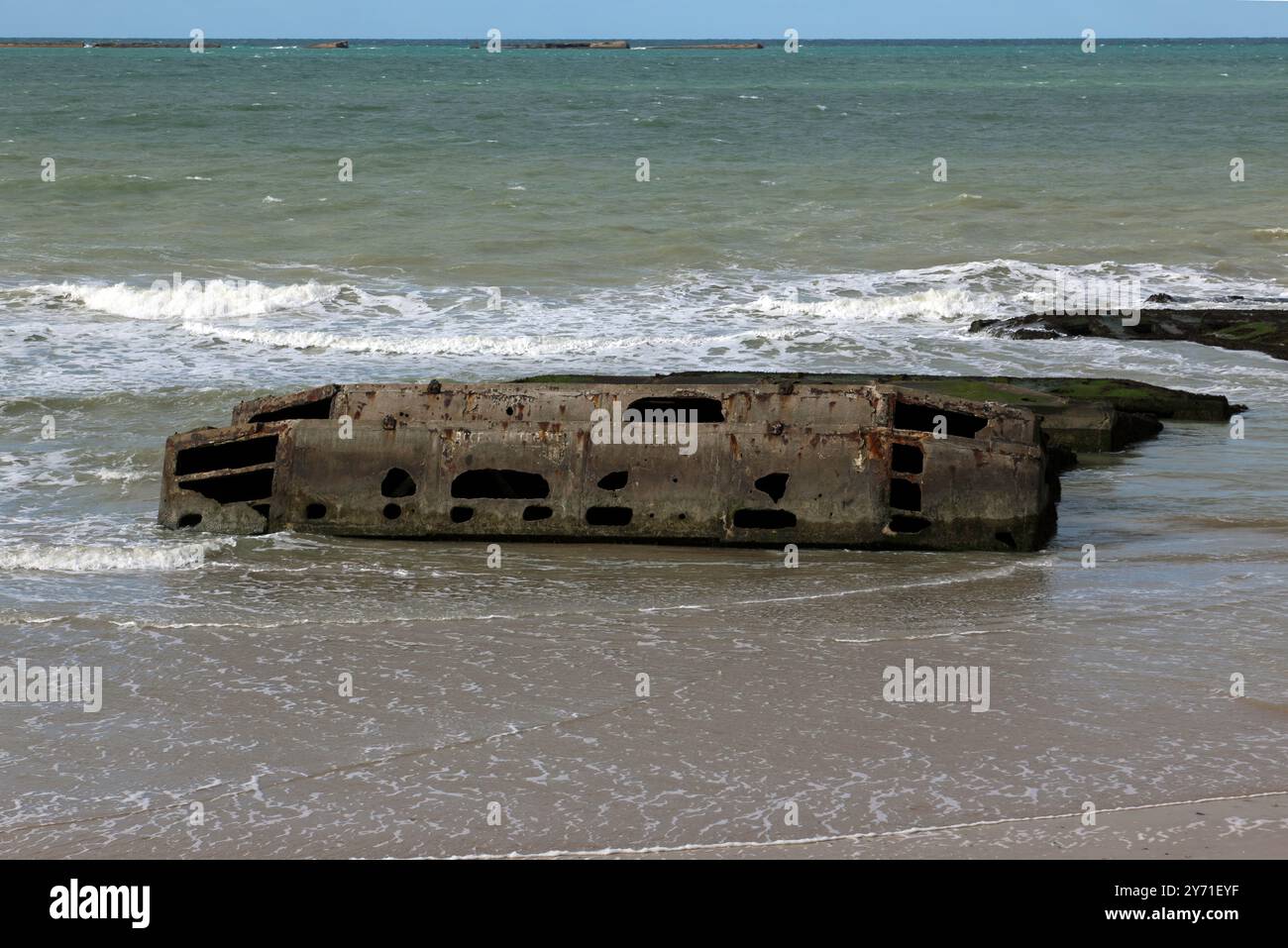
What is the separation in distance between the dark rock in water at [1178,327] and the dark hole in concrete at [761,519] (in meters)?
7.18

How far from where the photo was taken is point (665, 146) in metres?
35.4

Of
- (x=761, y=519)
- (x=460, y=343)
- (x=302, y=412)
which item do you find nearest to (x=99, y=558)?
(x=302, y=412)

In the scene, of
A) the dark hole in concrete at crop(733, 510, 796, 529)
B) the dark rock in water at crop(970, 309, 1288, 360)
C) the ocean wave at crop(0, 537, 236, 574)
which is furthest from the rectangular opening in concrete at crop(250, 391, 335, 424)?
the dark rock in water at crop(970, 309, 1288, 360)

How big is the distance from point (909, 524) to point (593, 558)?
156cm

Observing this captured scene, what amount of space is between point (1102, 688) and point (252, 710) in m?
3.08

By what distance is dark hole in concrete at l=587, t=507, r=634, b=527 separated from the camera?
772cm

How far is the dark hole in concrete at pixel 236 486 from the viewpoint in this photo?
26.6 ft

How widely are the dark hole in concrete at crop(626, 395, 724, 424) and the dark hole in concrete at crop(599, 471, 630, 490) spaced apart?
0.36 m

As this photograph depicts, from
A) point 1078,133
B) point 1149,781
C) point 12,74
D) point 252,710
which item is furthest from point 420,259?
point 12,74

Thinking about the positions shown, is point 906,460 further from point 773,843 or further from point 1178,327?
point 1178,327

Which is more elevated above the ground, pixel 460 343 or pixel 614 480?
pixel 460 343

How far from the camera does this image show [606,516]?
773 cm

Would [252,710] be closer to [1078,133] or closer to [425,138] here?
[425,138]

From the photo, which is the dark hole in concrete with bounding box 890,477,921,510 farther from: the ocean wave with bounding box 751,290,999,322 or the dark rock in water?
the ocean wave with bounding box 751,290,999,322
